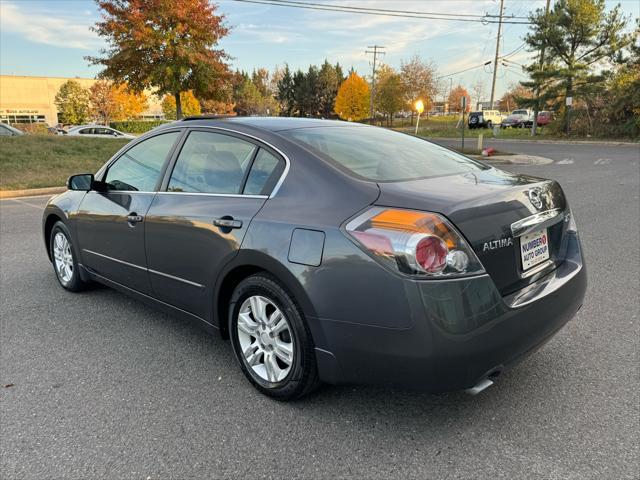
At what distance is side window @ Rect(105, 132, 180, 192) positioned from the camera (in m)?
3.55

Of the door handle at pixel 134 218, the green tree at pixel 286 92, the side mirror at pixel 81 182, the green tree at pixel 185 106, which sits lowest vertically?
the door handle at pixel 134 218

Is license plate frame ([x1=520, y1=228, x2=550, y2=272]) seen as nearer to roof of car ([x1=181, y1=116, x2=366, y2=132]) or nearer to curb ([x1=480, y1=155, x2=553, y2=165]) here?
roof of car ([x1=181, y1=116, x2=366, y2=132])

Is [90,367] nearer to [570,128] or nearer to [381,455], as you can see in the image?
[381,455]

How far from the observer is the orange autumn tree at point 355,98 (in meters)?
63.3

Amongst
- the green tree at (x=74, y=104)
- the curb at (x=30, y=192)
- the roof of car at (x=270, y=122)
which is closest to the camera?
the roof of car at (x=270, y=122)

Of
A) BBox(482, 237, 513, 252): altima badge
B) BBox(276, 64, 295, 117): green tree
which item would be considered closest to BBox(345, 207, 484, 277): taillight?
BBox(482, 237, 513, 252): altima badge

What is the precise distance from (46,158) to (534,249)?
54.7 feet

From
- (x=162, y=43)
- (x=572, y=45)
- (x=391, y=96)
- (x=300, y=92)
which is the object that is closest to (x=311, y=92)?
(x=300, y=92)

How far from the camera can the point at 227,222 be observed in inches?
110

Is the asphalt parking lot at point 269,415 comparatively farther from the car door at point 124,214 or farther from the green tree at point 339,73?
the green tree at point 339,73

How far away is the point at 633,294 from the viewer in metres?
4.32

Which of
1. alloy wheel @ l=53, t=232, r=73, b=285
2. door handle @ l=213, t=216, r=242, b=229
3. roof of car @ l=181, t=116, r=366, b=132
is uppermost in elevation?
roof of car @ l=181, t=116, r=366, b=132

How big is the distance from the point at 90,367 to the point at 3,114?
79.4 metres

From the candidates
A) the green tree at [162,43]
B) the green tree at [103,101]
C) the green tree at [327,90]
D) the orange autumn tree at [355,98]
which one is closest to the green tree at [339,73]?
the green tree at [327,90]
